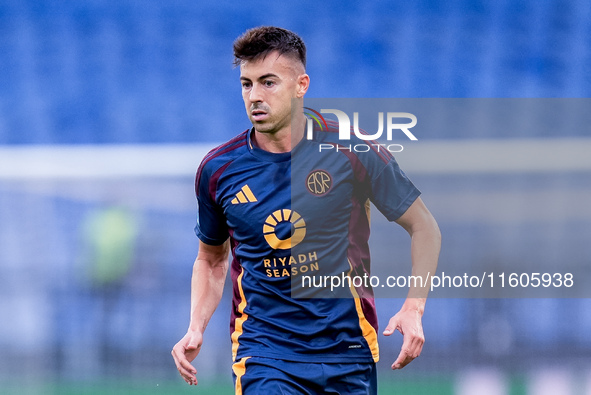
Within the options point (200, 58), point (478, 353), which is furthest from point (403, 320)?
point (200, 58)

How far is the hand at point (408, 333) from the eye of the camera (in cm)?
257

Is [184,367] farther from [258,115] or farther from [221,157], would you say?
[258,115]

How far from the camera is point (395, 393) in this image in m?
4.91

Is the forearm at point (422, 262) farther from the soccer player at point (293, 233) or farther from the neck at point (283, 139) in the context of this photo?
the neck at point (283, 139)

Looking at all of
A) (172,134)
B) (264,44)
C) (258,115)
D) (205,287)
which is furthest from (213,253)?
(172,134)

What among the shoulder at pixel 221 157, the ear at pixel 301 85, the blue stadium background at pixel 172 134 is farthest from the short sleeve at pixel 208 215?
the blue stadium background at pixel 172 134

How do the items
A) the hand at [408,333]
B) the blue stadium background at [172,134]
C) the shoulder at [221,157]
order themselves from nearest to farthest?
1. the hand at [408,333]
2. the shoulder at [221,157]
3. the blue stadium background at [172,134]

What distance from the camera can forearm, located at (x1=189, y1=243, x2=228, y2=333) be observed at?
2.99 meters

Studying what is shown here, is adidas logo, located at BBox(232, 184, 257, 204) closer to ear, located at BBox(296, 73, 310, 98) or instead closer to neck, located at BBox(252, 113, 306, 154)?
neck, located at BBox(252, 113, 306, 154)

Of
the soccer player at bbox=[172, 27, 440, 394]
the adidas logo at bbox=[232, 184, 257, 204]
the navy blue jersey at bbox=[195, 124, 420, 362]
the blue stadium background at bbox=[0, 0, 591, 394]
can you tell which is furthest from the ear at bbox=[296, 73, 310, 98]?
the blue stadium background at bbox=[0, 0, 591, 394]

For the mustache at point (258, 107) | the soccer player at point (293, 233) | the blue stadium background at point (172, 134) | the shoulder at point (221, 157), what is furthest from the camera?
the blue stadium background at point (172, 134)

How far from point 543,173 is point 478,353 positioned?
123 cm

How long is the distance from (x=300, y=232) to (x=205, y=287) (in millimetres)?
524

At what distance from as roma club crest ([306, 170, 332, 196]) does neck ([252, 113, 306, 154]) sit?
14 centimetres
